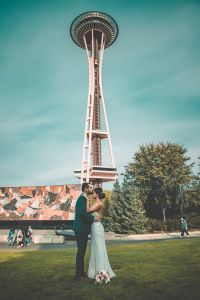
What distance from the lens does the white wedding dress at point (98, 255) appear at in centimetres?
707

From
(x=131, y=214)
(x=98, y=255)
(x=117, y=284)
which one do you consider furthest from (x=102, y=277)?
(x=131, y=214)

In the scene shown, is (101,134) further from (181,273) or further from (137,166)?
(181,273)

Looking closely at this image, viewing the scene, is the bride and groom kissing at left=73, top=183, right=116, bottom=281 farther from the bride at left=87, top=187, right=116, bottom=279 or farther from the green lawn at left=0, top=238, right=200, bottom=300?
the green lawn at left=0, top=238, right=200, bottom=300

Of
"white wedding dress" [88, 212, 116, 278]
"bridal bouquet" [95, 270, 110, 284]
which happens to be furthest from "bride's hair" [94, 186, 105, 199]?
"bridal bouquet" [95, 270, 110, 284]

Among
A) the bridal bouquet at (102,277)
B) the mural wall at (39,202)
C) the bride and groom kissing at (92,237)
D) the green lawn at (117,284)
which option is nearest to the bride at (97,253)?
the bride and groom kissing at (92,237)

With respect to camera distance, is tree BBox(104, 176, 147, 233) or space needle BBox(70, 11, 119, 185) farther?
space needle BBox(70, 11, 119, 185)

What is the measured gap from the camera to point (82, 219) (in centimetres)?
756

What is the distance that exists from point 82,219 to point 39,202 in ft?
142

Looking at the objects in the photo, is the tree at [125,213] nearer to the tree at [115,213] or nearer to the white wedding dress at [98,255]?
the tree at [115,213]

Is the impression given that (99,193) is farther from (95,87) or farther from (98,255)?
(95,87)

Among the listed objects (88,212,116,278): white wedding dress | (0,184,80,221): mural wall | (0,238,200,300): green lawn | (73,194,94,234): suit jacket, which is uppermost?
(0,184,80,221): mural wall

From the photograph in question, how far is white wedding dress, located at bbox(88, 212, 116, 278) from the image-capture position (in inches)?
278

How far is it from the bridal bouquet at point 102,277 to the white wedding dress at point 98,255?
0.16 meters

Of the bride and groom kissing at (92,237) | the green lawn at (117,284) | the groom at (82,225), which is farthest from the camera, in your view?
the groom at (82,225)
